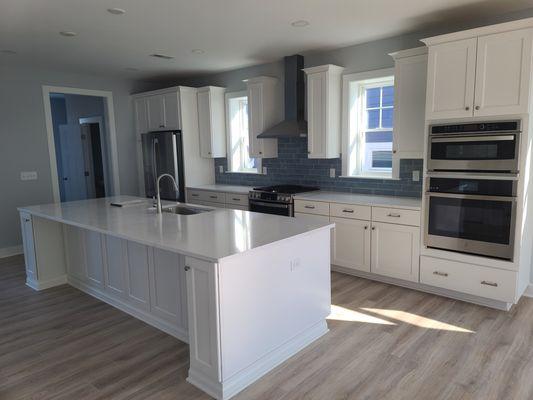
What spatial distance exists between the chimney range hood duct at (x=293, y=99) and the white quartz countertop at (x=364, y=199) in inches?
31.3

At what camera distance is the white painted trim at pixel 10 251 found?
523 cm

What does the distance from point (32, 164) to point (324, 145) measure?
13.2ft

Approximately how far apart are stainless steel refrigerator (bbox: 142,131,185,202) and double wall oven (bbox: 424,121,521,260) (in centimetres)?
352

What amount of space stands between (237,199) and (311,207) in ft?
3.95

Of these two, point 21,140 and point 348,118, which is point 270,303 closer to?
point 348,118

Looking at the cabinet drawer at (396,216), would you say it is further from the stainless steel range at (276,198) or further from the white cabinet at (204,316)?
the white cabinet at (204,316)

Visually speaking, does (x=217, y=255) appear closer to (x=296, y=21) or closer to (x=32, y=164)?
(x=296, y=21)

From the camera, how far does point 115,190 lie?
6.36m

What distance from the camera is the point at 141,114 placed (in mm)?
6312

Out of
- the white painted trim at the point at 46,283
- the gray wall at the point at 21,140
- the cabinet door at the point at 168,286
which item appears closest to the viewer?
the cabinet door at the point at 168,286

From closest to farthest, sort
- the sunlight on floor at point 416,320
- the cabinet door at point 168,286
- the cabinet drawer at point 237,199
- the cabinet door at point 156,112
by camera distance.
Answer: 1. the cabinet door at point 168,286
2. the sunlight on floor at point 416,320
3. the cabinet drawer at point 237,199
4. the cabinet door at point 156,112

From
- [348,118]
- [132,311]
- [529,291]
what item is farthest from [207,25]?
[529,291]

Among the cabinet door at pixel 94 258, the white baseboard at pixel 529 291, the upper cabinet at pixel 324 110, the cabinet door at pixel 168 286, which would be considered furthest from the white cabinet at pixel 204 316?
the white baseboard at pixel 529 291

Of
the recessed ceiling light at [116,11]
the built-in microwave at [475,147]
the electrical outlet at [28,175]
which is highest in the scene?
the recessed ceiling light at [116,11]
